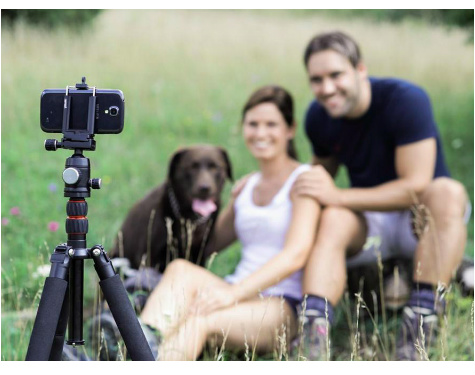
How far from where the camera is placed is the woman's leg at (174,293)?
2744mm

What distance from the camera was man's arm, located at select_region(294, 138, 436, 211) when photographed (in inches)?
127

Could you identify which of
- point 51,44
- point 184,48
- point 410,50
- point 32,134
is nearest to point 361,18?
point 410,50

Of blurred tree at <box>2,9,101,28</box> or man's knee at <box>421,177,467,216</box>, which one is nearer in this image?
man's knee at <box>421,177,467,216</box>

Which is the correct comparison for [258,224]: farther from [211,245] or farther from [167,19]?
[167,19]

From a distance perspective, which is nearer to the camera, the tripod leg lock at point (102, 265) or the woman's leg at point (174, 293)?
the tripod leg lock at point (102, 265)

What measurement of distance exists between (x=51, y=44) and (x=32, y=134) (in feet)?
5.03

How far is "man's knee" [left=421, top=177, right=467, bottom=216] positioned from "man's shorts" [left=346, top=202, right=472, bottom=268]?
22 centimetres

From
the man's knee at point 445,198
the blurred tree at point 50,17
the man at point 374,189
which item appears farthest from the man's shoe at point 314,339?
the blurred tree at point 50,17

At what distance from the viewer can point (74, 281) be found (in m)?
1.79

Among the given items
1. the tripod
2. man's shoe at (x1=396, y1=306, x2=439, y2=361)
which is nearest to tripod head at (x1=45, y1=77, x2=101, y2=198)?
the tripod

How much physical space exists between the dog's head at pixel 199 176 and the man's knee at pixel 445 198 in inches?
49.7

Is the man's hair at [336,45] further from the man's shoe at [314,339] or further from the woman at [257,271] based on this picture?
the man's shoe at [314,339]

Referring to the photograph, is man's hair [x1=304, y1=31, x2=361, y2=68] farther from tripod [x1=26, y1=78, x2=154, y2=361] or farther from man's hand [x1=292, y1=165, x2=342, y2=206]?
tripod [x1=26, y1=78, x2=154, y2=361]

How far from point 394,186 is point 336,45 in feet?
2.63
